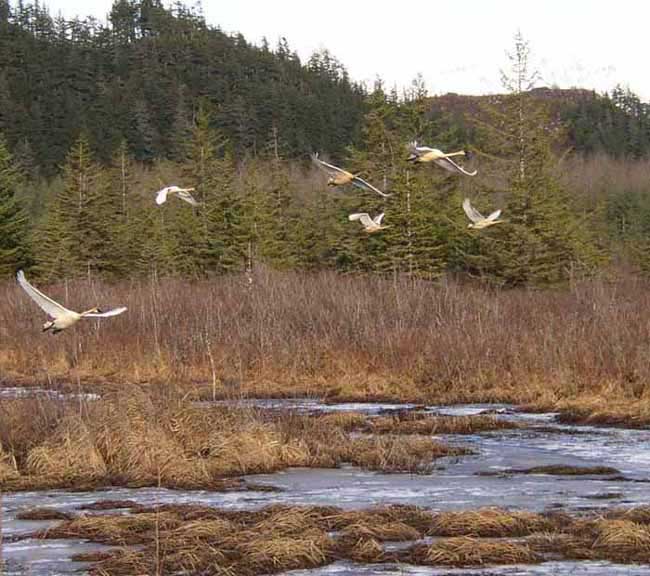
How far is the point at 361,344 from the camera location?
2073 centimetres

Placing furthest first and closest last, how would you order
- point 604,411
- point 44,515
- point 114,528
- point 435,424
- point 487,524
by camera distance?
point 604,411
point 435,424
point 44,515
point 114,528
point 487,524

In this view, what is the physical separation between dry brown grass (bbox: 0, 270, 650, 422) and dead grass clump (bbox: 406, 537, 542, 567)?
26.8 feet

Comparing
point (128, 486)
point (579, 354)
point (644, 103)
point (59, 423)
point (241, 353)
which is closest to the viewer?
point (128, 486)

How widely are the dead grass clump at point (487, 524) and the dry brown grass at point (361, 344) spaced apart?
7.23 m

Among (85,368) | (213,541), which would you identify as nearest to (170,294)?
(85,368)

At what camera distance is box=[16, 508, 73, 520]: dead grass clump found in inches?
392

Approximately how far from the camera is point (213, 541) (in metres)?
8.75

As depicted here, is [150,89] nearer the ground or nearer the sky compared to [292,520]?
nearer the sky

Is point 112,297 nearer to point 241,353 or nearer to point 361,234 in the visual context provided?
point 241,353

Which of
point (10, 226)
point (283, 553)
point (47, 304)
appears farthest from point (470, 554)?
point (10, 226)

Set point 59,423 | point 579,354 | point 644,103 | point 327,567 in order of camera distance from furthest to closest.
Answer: point 644,103
point 579,354
point 59,423
point 327,567

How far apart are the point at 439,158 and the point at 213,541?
4.91 m

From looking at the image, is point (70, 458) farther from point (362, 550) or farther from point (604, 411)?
point (604, 411)

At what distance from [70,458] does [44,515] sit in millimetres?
2034
